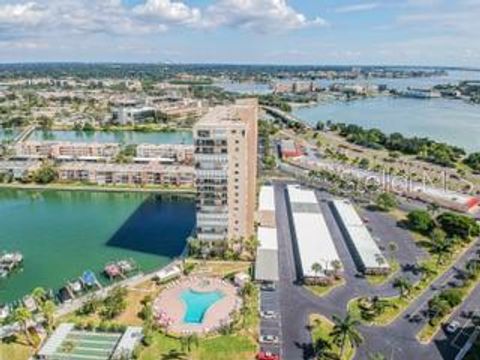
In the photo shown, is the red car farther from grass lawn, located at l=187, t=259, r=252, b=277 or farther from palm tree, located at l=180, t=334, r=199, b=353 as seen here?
grass lawn, located at l=187, t=259, r=252, b=277

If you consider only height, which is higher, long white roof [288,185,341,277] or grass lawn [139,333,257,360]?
long white roof [288,185,341,277]

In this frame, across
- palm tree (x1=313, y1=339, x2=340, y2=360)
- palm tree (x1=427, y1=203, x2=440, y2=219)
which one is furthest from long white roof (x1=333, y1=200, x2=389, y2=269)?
palm tree (x1=313, y1=339, x2=340, y2=360)

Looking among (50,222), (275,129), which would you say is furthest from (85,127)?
(50,222)

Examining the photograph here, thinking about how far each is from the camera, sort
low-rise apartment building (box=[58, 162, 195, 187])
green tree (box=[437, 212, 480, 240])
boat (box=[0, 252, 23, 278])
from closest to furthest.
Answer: boat (box=[0, 252, 23, 278]) → green tree (box=[437, 212, 480, 240]) → low-rise apartment building (box=[58, 162, 195, 187])

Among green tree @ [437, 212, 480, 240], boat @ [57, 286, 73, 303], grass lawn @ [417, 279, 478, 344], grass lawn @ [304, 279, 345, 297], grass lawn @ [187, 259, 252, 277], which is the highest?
green tree @ [437, 212, 480, 240]

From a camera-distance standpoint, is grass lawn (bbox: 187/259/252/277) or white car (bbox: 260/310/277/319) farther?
grass lawn (bbox: 187/259/252/277)

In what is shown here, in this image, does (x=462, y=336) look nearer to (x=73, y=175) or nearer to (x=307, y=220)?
(x=307, y=220)
